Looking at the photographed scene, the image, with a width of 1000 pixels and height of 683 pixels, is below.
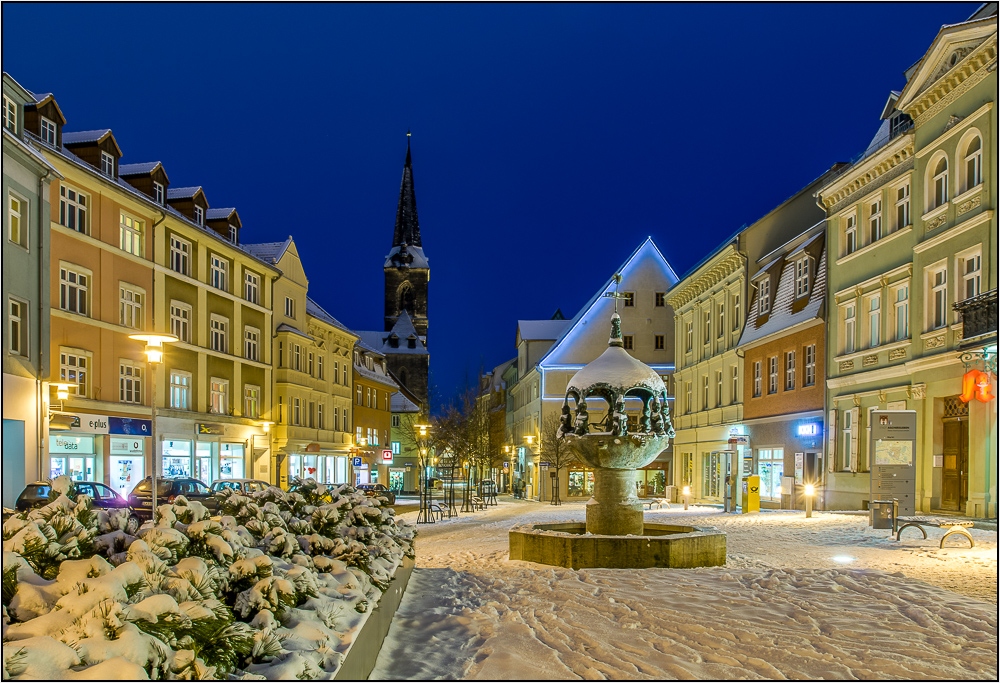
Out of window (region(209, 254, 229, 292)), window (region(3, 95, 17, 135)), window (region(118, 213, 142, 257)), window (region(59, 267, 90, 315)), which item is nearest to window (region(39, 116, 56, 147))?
window (region(118, 213, 142, 257))

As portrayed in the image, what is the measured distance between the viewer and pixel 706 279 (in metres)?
44.5

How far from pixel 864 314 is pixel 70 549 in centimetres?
2707

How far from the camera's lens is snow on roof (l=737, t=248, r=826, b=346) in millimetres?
32781

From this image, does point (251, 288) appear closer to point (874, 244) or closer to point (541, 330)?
point (541, 330)

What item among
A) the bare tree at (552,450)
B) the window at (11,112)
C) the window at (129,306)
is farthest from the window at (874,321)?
the window at (129,306)

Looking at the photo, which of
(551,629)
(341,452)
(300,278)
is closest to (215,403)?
(300,278)

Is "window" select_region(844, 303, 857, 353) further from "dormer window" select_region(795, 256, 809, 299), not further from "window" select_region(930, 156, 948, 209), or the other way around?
"window" select_region(930, 156, 948, 209)

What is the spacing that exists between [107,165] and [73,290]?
5761 millimetres

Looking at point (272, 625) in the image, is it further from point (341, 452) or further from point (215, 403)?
point (341, 452)

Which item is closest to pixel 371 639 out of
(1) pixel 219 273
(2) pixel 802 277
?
(2) pixel 802 277

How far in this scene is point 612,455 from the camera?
16203 millimetres

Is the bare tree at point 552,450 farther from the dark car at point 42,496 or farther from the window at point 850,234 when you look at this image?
the dark car at point 42,496

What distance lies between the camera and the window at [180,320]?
3981 centimetres

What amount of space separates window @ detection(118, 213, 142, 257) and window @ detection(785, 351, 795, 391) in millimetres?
24085
